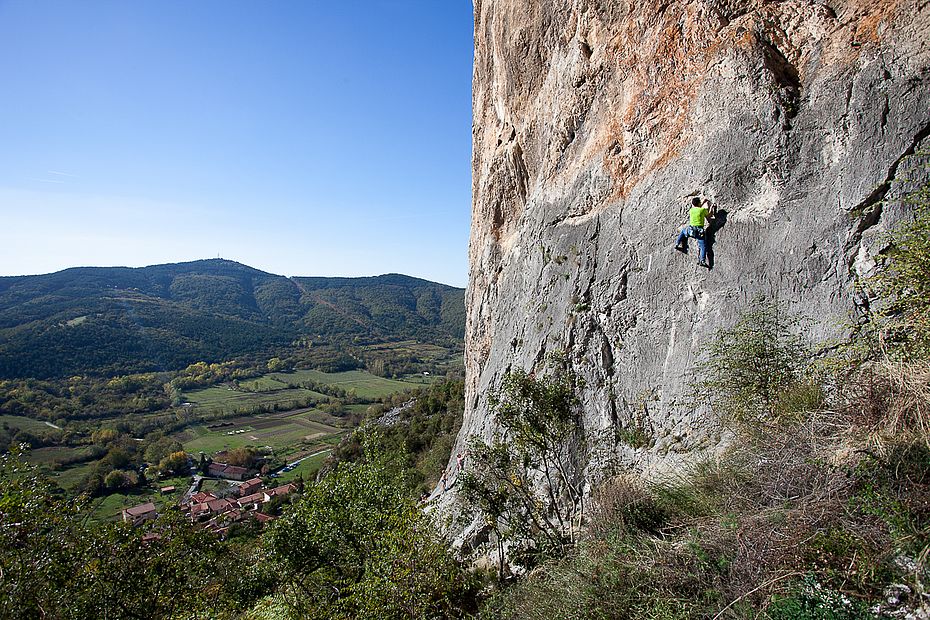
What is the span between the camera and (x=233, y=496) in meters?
40.9

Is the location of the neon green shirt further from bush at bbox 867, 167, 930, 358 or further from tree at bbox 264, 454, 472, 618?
tree at bbox 264, 454, 472, 618

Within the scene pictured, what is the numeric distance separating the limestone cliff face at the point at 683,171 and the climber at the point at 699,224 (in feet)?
0.70

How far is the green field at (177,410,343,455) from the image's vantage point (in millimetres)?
59969

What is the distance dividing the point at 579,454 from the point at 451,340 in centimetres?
14378

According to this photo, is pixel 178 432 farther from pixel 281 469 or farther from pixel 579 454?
pixel 579 454

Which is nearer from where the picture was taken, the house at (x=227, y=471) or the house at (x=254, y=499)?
A: the house at (x=254, y=499)

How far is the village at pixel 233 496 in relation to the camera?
29.4 meters

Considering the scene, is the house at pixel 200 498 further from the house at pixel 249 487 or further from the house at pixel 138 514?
the house at pixel 138 514

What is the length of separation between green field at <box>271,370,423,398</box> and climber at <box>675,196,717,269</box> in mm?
84379

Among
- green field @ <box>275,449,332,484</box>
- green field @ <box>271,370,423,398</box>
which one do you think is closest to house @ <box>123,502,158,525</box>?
green field @ <box>275,449,332,484</box>

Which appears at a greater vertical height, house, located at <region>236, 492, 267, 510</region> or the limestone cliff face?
the limestone cliff face

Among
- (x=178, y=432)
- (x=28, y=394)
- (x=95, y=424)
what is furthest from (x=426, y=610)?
(x=28, y=394)

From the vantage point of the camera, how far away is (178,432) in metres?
67.0

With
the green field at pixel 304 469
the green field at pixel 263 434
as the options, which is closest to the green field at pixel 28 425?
the green field at pixel 263 434
